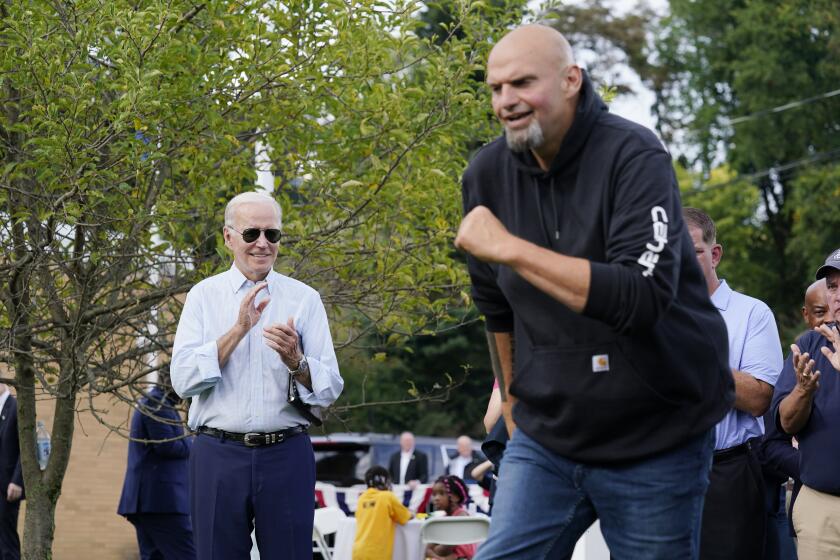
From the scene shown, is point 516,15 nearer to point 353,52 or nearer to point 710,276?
point 353,52

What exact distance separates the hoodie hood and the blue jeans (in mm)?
794

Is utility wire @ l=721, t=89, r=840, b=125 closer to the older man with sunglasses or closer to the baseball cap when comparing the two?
the baseball cap

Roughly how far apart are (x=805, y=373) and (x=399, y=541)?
725cm

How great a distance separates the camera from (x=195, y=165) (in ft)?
26.9

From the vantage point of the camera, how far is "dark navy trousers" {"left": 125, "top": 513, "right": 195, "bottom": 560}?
34.5ft

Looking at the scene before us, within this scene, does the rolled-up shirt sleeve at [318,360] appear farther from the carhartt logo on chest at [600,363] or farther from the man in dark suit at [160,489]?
the man in dark suit at [160,489]

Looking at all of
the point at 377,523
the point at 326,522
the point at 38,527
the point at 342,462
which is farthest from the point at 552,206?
the point at 342,462

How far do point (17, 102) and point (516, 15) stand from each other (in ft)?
11.1

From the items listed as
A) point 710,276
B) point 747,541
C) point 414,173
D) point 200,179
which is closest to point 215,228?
point 200,179

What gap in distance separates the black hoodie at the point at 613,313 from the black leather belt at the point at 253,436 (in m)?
2.39

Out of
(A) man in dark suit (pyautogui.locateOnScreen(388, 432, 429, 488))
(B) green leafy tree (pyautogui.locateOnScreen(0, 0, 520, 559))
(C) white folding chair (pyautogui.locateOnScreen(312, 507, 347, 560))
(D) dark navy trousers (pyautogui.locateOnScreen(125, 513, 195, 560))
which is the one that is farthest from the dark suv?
(B) green leafy tree (pyautogui.locateOnScreen(0, 0, 520, 559))

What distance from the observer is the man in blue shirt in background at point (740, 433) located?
236 inches

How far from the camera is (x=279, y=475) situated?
6.02 m

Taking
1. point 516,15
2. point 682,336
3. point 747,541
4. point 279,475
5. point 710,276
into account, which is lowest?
point 747,541
